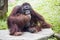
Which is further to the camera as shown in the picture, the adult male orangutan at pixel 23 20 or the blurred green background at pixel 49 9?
the blurred green background at pixel 49 9

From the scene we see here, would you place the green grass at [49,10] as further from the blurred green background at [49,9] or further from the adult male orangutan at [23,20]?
the adult male orangutan at [23,20]

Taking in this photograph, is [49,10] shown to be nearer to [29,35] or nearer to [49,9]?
[49,9]

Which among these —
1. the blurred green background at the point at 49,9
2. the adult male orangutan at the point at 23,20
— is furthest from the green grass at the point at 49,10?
the adult male orangutan at the point at 23,20

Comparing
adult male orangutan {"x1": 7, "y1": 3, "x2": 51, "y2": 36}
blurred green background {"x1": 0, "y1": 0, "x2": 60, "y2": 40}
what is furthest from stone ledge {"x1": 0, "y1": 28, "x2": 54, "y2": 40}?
blurred green background {"x1": 0, "y1": 0, "x2": 60, "y2": 40}

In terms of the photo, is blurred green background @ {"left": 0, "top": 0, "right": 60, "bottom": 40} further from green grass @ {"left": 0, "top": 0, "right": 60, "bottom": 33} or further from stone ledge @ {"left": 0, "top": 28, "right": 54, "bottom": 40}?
stone ledge @ {"left": 0, "top": 28, "right": 54, "bottom": 40}

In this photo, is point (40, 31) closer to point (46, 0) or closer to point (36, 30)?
point (36, 30)

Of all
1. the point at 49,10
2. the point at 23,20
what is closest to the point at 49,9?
the point at 49,10

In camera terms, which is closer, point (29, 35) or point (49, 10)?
point (29, 35)

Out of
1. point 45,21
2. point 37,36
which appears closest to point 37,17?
point 45,21

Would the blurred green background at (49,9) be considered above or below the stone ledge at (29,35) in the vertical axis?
above

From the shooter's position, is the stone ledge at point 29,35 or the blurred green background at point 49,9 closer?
the stone ledge at point 29,35

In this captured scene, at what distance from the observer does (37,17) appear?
1.98 meters

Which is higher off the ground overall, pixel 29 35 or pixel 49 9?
pixel 49 9

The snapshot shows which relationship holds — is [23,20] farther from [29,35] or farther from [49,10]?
[49,10]
